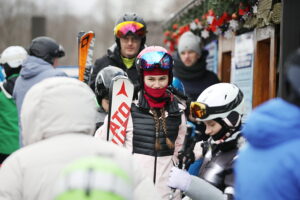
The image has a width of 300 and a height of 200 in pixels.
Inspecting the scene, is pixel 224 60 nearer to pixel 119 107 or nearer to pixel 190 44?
pixel 190 44

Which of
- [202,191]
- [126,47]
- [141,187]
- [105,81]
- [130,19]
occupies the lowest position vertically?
[202,191]

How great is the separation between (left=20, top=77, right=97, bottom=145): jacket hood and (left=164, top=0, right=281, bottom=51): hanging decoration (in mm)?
4209

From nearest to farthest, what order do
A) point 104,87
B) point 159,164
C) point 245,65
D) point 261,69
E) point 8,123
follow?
point 159,164 → point 104,87 → point 8,123 → point 261,69 → point 245,65

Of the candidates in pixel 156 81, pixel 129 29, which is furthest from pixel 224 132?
pixel 129 29

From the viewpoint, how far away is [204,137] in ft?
19.8

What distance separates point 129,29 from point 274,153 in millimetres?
4030

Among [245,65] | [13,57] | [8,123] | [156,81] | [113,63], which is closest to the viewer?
[156,81]

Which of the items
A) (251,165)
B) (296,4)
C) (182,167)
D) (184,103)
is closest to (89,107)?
(251,165)

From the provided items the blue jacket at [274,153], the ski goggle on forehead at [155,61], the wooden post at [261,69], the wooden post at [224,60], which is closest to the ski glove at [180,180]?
the ski goggle on forehead at [155,61]

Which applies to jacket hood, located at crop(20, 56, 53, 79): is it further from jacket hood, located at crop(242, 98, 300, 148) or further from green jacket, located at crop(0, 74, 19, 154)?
jacket hood, located at crop(242, 98, 300, 148)

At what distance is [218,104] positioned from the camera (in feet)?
13.9

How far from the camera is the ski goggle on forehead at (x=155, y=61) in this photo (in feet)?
16.1

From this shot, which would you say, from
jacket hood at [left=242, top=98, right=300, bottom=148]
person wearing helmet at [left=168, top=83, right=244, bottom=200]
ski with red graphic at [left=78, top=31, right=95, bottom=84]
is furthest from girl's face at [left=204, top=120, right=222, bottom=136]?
ski with red graphic at [left=78, top=31, right=95, bottom=84]

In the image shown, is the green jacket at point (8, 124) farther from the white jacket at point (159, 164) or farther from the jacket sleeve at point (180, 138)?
the jacket sleeve at point (180, 138)
